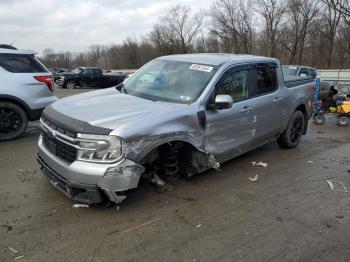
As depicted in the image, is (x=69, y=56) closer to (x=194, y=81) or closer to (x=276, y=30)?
(x=276, y=30)

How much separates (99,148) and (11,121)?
181 inches

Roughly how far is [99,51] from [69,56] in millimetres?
9745

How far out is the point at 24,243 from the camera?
137 inches

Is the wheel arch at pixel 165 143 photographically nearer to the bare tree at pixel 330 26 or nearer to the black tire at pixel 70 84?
the black tire at pixel 70 84

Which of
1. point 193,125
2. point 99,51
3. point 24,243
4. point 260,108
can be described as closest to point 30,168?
point 24,243

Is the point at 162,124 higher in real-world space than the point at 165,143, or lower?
higher

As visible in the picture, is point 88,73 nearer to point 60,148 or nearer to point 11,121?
point 11,121

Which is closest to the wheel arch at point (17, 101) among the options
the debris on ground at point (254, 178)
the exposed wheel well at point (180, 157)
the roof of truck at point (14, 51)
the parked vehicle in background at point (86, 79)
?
the roof of truck at point (14, 51)

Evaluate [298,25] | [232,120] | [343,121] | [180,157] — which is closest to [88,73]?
[343,121]

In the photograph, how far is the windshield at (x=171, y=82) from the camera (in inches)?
192

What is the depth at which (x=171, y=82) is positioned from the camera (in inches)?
204

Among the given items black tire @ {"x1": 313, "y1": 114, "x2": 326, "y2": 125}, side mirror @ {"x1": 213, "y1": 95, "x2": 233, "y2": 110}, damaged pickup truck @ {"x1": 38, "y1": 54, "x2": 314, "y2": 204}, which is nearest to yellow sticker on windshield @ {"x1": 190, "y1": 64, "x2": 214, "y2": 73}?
damaged pickup truck @ {"x1": 38, "y1": 54, "x2": 314, "y2": 204}

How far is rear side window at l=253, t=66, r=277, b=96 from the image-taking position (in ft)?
19.3

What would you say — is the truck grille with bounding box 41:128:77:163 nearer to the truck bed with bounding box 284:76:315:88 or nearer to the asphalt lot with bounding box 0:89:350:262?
the asphalt lot with bounding box 0:89:350:262
